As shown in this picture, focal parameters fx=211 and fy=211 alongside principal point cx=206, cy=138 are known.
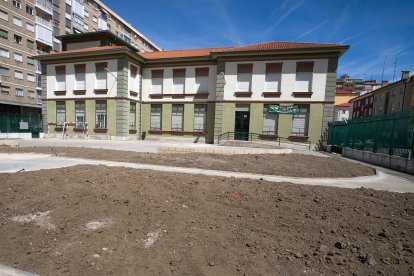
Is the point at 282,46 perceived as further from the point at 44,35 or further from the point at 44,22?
the point at 44,22

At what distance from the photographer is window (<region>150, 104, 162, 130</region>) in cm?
2202

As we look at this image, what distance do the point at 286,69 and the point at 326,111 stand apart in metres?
4.91

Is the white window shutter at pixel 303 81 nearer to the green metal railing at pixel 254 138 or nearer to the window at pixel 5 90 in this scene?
the green metal railing at pixel 254 138

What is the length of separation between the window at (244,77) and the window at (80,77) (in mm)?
15552

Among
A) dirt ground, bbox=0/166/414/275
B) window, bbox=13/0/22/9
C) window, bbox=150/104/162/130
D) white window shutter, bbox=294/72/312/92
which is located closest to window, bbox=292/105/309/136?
white window shutter, bbox=294/72/312/92

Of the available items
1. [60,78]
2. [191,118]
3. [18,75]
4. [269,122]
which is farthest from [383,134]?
[18,75]

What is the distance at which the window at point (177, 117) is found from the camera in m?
21.2

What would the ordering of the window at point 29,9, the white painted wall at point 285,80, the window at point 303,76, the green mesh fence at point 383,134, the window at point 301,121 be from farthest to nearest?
the window at point 29,9 < the window at point 301,121 < the window at point 303,76 < the white painted wall at point 285,80 < the green mesh fence at point 383,134

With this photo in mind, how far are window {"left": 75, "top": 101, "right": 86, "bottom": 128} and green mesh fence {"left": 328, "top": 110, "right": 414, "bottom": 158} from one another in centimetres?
2343

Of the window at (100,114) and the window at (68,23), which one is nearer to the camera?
the window at (100,114)

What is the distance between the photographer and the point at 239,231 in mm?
3111

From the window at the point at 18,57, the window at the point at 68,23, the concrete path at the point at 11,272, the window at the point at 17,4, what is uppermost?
the window at the point at 68,23

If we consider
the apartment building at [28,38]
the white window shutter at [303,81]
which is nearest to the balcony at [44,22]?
the apartment building at [28,38]

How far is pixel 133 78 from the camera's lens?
21.2 metres
